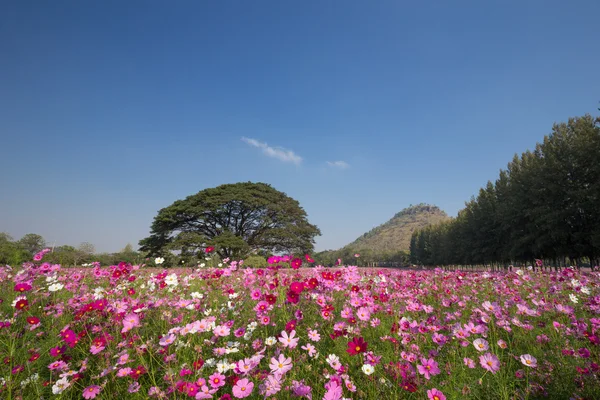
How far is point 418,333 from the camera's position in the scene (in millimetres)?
2566

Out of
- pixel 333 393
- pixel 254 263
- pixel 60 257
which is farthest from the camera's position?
pixel 254 263

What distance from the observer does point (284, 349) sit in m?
2.33

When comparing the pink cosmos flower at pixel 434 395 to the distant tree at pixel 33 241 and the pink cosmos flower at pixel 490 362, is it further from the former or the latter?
the distant tree at pixel 33 241

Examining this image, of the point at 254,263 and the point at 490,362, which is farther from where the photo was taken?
the point at 254,263

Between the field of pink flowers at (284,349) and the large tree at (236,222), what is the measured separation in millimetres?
23804

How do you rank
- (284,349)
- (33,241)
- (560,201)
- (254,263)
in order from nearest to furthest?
(284,349) < (254,263) < (560,201) < (33,241)

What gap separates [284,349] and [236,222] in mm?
29979

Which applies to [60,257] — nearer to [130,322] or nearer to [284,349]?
[130,322]

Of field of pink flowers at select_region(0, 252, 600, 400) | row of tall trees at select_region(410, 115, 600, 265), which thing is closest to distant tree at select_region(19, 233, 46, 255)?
field of pink flowers at select_region(0, 252, 600, 400)

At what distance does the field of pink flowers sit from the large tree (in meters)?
23.8

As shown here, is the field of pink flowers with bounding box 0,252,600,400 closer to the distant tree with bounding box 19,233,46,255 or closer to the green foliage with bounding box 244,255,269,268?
the green foliage with bounding box 244,255,269,268

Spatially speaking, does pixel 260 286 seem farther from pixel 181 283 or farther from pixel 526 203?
pixel 526 203

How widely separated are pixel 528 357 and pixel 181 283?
3842 mm

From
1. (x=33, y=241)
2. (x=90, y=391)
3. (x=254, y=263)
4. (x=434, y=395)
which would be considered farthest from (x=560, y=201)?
(x=33, y=241)
